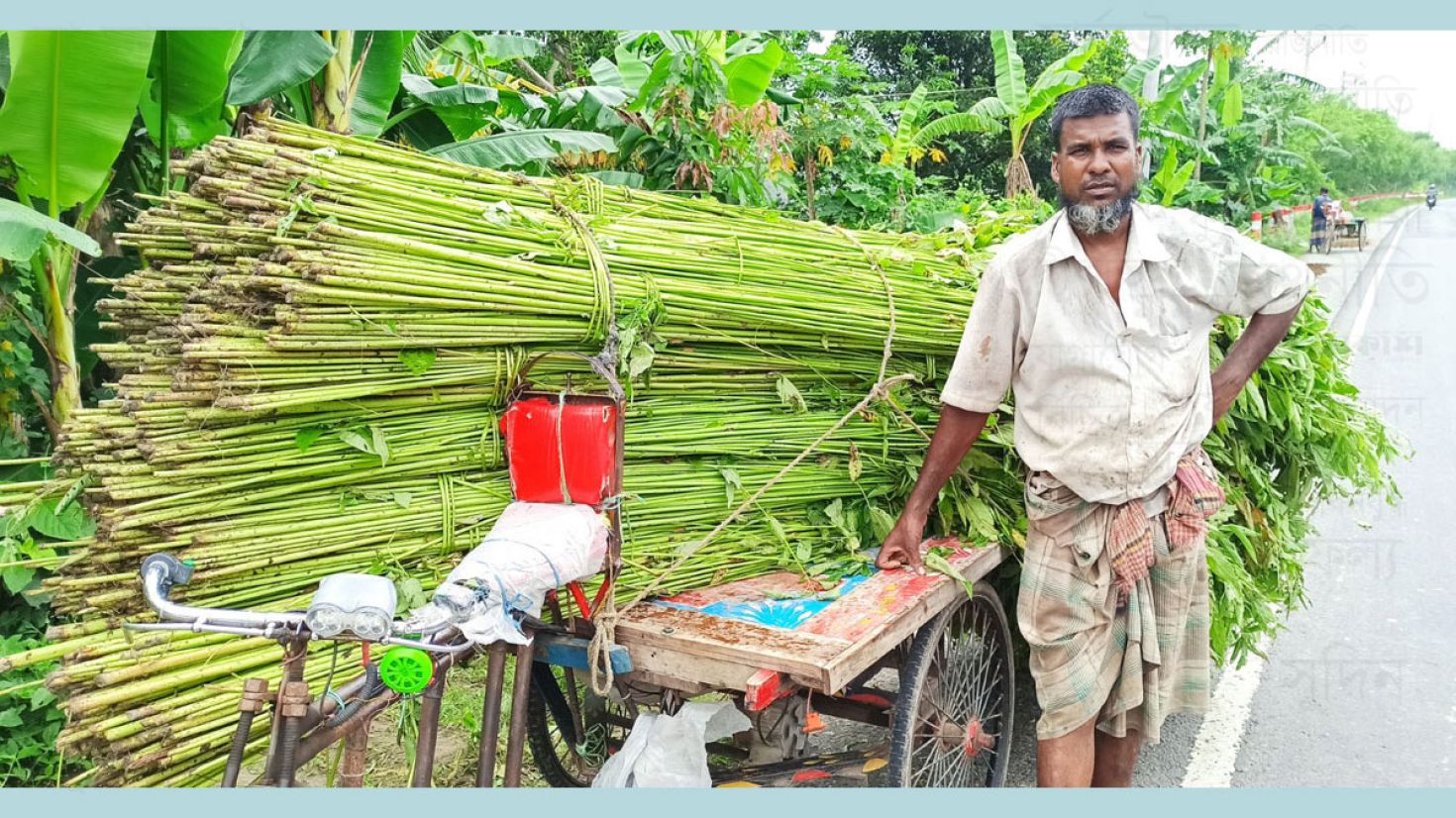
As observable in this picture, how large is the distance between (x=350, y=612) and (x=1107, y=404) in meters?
1.73

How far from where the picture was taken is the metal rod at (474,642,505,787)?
6.68 ft

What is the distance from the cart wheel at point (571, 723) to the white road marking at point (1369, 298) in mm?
6385

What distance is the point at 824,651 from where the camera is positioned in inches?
82.9

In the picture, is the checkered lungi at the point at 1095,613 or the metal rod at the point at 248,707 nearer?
the metal rod at the point at 248,707

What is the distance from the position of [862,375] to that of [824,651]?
3.32 feet

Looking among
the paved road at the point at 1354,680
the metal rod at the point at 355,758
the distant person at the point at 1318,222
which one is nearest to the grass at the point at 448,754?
the metal rod at the point at 355,758

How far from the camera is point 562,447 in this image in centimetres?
217

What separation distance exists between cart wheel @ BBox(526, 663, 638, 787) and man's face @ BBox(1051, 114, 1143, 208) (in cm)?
184

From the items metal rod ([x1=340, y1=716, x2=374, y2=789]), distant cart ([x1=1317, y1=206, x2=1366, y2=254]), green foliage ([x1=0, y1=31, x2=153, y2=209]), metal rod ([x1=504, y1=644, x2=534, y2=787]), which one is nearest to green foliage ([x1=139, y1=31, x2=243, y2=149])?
green foliage ([x1=0, y1=31, x2=153, y2=209])

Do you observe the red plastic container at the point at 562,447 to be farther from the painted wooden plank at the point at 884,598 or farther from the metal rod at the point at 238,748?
the metal rod at the point at 238,748

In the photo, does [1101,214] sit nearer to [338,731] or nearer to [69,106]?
[338,731]

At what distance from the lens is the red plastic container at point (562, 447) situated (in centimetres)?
216

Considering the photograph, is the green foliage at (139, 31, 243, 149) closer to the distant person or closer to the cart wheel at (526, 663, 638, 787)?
the cart wheel at (526, 663, 638, 787)

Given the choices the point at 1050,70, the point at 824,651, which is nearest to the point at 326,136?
the point at 824,651
